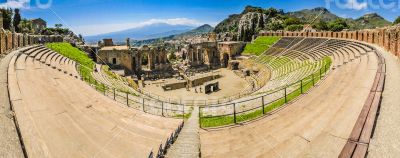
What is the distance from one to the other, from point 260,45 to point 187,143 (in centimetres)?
4975

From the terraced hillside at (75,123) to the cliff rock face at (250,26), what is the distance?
201 feet

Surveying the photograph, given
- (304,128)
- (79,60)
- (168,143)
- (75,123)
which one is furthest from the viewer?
(79,60)

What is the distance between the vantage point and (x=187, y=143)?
387 inches

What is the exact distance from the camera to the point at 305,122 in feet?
30.1

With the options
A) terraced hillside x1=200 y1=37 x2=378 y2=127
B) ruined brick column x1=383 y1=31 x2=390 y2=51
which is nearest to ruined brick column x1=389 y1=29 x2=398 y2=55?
ruined brick column x1=383 y1=31 x2=390 y2=51

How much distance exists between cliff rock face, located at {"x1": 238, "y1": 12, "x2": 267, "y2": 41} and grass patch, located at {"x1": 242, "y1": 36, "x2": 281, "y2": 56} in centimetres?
971

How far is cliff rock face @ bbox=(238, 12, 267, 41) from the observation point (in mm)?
71562

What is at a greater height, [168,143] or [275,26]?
[275,26]

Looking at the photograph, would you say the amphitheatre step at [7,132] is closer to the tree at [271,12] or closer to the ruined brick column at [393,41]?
the ruined brick column at [393,41]

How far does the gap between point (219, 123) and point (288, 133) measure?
3749 mm

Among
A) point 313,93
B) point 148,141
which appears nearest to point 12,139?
point 148,141

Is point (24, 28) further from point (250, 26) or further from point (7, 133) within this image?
point (250, 26)

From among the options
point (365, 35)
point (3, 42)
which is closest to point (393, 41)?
point (365, 35)

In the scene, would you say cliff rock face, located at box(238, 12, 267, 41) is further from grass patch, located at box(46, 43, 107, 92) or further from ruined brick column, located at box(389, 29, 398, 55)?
ruined brick column, located at box(389, 29, 398, 55)
